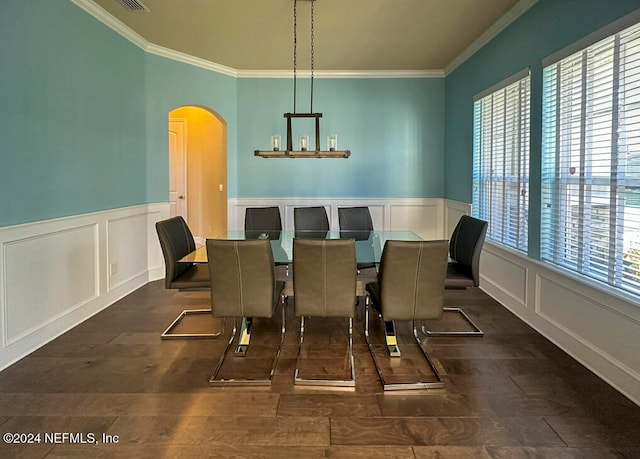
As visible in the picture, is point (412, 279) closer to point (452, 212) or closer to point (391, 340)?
point (391, 340)

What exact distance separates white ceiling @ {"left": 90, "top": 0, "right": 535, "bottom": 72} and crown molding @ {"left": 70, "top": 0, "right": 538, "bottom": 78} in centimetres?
2

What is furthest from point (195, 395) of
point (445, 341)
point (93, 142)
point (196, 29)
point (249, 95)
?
point (249, 95)

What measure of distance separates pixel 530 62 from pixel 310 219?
2619mm

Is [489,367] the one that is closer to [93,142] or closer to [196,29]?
[93,142]

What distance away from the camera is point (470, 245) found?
11.2 feet

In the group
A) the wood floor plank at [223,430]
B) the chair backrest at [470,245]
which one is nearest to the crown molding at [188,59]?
the chair backrest at [470,245]

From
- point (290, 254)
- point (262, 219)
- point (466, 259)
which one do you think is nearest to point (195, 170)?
point (262, 219)

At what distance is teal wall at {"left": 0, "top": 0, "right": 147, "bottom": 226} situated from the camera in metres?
2.87

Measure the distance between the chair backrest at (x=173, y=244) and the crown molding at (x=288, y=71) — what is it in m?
2.03

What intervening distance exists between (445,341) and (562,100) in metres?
2.00

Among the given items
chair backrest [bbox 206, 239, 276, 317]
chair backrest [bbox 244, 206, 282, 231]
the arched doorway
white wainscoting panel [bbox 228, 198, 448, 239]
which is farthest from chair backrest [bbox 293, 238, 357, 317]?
the arched doorway

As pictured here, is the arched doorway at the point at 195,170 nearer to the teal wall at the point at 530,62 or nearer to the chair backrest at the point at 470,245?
the teal wall at the point at 530,62

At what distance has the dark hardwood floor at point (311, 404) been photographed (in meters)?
1.99

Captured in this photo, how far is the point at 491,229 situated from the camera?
4.54 m
